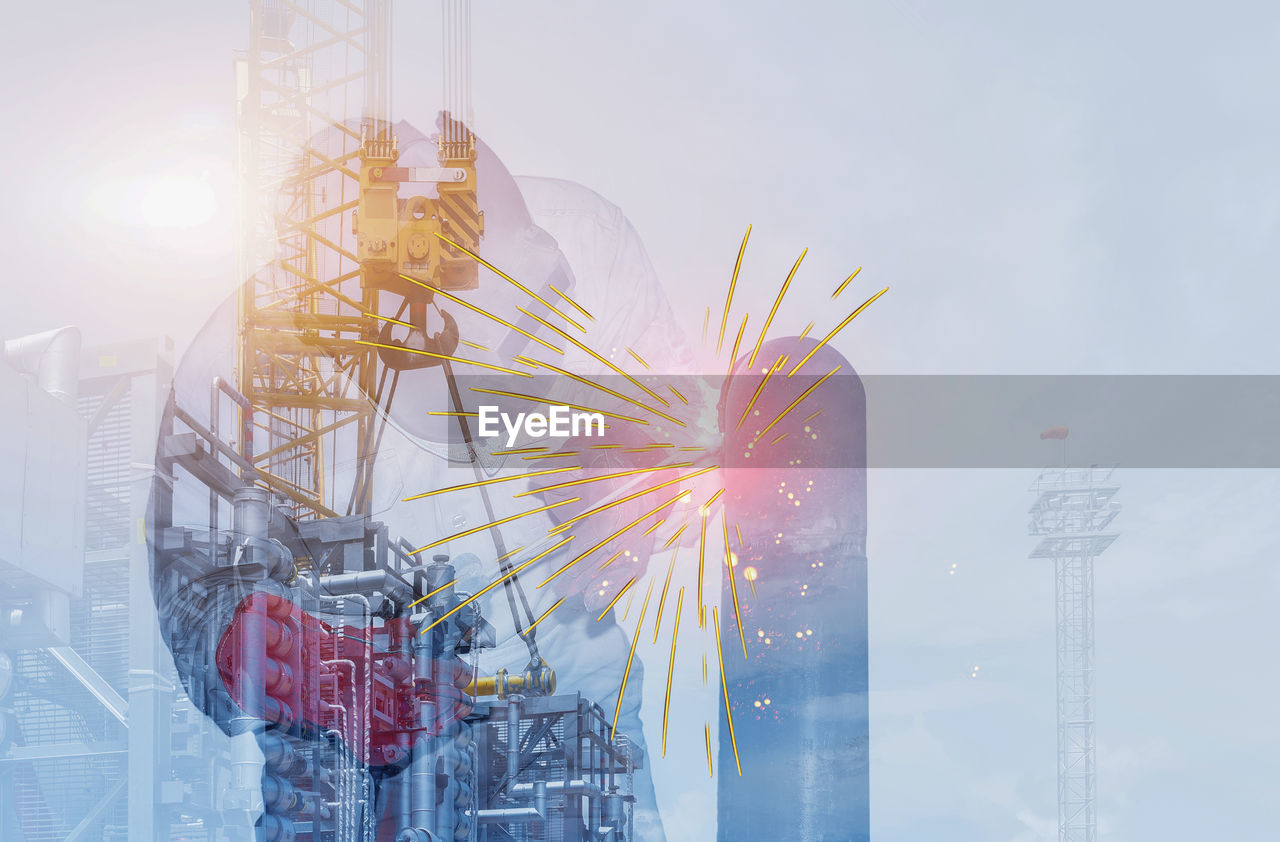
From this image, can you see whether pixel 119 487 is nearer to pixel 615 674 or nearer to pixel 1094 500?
pixel 615 674

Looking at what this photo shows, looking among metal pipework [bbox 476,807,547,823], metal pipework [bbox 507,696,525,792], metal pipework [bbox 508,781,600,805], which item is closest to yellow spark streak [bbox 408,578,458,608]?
metal pipework [bbox 507,696,525,792]

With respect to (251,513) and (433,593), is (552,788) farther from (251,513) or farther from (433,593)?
(251,513)

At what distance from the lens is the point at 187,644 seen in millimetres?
16281

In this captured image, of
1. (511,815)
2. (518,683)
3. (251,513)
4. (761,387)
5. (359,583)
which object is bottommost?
(511,815)

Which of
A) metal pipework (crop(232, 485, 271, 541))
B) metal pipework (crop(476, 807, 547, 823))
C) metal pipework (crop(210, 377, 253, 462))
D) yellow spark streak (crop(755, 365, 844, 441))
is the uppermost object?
metal pipework (crop(210, 377, 253, 462))

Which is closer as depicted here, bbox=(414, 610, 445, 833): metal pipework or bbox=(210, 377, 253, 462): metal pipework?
bbox=(210, 377, 253, 462): metal pipework

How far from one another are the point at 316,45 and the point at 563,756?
19.3 meters

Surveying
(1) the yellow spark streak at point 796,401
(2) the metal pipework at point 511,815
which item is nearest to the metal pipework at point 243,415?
(2) the metal pipework at point 511,815

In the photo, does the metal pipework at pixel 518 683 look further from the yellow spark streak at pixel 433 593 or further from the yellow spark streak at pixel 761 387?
the yellow spark streak at pixel 761 387

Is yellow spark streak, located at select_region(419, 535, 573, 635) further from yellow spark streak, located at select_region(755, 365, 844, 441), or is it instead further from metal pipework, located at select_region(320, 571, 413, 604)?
yellow spark streak, located at select_region(755, 365, 844, 441)

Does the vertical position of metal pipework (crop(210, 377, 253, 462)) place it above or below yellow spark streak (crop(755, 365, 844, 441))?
above

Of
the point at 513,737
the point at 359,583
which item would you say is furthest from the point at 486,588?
the point at 359,583

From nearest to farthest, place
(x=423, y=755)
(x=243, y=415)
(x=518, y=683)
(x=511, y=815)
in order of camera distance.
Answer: (x=423, y=755), (x=243, y=415), (x=518, y=683), (x=511, y=815)

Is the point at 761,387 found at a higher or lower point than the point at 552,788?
higher
